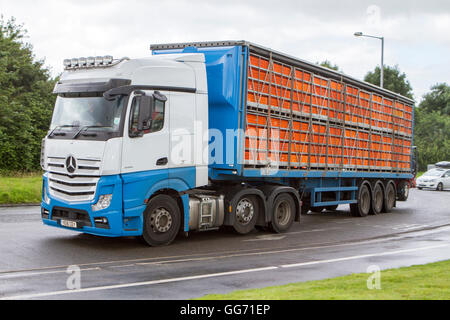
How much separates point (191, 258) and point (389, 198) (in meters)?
13.0

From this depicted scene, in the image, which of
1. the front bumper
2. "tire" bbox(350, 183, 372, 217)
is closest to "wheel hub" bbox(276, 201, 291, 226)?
the front bumper

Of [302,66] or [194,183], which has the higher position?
[302,66]

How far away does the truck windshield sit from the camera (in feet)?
33.8

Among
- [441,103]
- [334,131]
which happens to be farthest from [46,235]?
[441,103]

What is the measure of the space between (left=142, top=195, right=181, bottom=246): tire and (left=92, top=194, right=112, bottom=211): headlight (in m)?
0.83

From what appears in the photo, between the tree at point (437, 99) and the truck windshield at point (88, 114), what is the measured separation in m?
91.4

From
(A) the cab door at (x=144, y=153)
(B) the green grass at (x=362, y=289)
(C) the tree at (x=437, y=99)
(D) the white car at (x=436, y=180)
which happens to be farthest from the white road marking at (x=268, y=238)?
(C) the tree at (x=437, y=99)

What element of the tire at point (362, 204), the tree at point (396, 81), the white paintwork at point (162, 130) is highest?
the tree at point (396, 81)

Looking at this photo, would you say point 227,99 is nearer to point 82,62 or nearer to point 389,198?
point 82,62

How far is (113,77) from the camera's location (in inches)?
415

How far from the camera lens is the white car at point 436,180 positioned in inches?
1475

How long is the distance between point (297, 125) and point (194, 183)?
4000mm

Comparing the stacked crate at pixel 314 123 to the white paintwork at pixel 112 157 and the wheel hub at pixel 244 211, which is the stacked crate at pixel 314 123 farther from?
the white paintwork at pixel 112 157

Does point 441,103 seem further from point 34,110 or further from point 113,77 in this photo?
point 113,77
